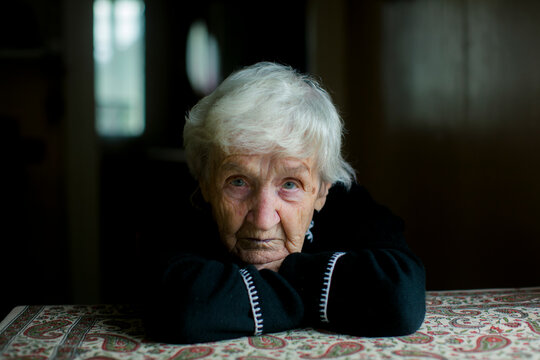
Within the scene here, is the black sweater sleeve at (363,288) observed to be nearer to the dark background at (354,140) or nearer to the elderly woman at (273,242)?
the elderly woman at (273,242)

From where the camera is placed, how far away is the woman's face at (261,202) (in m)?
1.07

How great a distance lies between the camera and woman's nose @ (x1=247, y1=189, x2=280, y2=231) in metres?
1.06

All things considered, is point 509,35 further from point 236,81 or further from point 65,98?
point 65,98

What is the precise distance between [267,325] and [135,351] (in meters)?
0.23

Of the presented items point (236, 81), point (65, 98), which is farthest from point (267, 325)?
point (65, 98)

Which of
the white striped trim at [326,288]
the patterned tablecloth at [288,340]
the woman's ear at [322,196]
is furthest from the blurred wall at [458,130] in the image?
the white striped trim at [326,288]

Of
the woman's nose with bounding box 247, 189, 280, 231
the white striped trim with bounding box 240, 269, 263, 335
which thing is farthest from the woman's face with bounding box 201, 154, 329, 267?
the white striped trim with bounding box 240, 269, 263, 335

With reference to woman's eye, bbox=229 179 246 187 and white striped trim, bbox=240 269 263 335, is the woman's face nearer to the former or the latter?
woman's eye, bbox=229 179 246 187

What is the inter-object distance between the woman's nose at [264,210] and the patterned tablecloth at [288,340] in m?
0.21

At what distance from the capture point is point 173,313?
36.9 inches

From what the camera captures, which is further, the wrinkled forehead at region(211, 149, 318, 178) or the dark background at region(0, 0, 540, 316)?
the dark background at region(0, 0, 540, 316)

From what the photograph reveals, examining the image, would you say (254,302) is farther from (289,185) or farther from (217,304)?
(289,185)

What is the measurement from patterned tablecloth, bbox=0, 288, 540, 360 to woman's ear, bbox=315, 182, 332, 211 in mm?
340

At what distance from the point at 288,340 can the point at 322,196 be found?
413 millimetres
